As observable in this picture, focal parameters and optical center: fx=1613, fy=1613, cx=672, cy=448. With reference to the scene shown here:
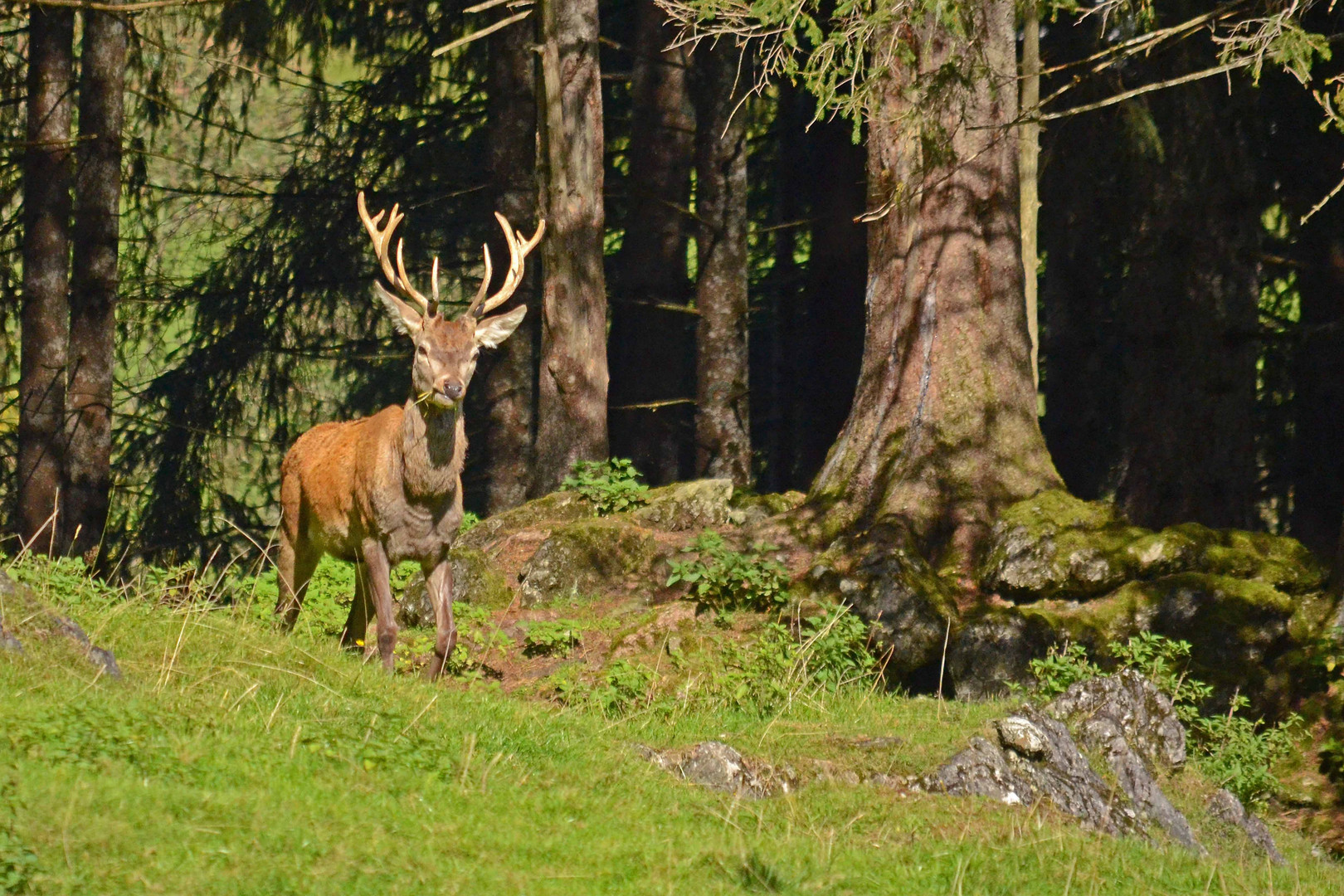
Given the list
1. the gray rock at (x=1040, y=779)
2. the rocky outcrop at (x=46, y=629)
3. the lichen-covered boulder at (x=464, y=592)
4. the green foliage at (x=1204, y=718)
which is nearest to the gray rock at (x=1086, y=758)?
the gray rock at (x=1040, y=779)

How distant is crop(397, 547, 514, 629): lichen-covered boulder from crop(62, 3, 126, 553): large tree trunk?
20.6 feet

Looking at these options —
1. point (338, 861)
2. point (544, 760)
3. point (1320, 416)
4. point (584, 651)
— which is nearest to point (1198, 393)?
point (1320, 416)

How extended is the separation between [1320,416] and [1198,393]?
9.41 ft

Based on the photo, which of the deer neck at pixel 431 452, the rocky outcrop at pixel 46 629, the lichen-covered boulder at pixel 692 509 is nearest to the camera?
the rocky outcrop at pixel 46 629

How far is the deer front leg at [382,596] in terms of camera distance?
9.59m

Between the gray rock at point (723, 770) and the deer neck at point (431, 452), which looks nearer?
the gray rock at point (723, 770)

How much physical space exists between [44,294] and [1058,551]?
1109 centimetres

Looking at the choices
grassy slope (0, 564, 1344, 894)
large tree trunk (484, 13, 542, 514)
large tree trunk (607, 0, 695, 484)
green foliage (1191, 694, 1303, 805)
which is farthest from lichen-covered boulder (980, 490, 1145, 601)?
large tree trunk (484, 13, 542, 514)

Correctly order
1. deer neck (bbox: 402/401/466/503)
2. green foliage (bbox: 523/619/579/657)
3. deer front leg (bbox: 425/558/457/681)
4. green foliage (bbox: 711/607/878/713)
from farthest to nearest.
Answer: green foliage (bbox: 523/619/579/657), deer neck (bbox: 402/401/466/503), deer front leg (bbox: 425/558/457/681), green foliage (bbox: 711/607/878/713)

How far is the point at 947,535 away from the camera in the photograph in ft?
39.0

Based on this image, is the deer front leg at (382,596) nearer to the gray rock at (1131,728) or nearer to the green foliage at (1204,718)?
the gray rock at (1131,728)

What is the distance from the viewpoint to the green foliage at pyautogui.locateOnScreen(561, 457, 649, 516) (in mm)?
13164

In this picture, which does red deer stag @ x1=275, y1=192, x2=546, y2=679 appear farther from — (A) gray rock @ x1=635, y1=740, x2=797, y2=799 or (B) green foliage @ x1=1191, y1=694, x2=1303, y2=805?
(B) green foliage @ x1=1191, y1=694, x2=1303, y2=805

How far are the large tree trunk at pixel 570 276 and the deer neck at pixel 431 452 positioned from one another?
15.8ft
